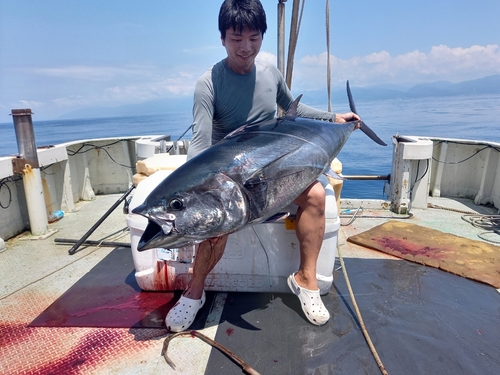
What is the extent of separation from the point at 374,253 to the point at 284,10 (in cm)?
260

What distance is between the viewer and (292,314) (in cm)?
217

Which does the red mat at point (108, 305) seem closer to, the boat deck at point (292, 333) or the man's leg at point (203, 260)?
the boat deck at point (292, 333)

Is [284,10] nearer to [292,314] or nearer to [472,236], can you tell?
[292,314]

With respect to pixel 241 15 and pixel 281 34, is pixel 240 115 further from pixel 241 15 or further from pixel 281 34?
pixel 281 34

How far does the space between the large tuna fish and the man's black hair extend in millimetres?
593

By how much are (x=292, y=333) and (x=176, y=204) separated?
3.65 feet

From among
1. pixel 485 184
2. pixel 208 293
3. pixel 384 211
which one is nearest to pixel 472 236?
pixel 384 211

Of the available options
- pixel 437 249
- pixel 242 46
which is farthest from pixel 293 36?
pixel 437 249

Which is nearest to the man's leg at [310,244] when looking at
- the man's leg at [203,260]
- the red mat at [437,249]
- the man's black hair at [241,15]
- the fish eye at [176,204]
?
the man's leg at [203,260]

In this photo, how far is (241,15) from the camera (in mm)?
1959

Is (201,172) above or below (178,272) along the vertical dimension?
above

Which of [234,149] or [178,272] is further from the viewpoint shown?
[178,272]

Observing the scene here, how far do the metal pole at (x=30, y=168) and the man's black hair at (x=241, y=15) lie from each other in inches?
103

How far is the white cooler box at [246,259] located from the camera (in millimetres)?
2230
